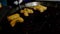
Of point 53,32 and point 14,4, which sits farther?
point 14,4

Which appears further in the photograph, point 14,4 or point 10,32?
point 14,4

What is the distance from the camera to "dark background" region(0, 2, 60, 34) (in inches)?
24.0

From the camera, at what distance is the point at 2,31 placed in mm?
605

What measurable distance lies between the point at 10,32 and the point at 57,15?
33cm

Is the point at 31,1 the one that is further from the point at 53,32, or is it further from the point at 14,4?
the point at 53,32

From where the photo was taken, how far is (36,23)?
0.67 m

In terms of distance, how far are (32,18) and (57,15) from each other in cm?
17

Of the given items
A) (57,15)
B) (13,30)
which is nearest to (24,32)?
(13,30)

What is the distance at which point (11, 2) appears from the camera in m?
0.88

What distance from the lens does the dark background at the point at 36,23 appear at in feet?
2.00

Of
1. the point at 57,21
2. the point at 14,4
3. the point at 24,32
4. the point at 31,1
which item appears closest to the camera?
the point at 24,32

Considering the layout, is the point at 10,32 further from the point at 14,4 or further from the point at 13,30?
the point at 14,4

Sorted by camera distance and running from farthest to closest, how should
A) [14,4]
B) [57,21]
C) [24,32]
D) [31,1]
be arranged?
[31,1]
[14,4]
[57,21]
[24,32]

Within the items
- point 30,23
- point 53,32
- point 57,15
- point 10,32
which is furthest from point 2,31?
point 57,15
